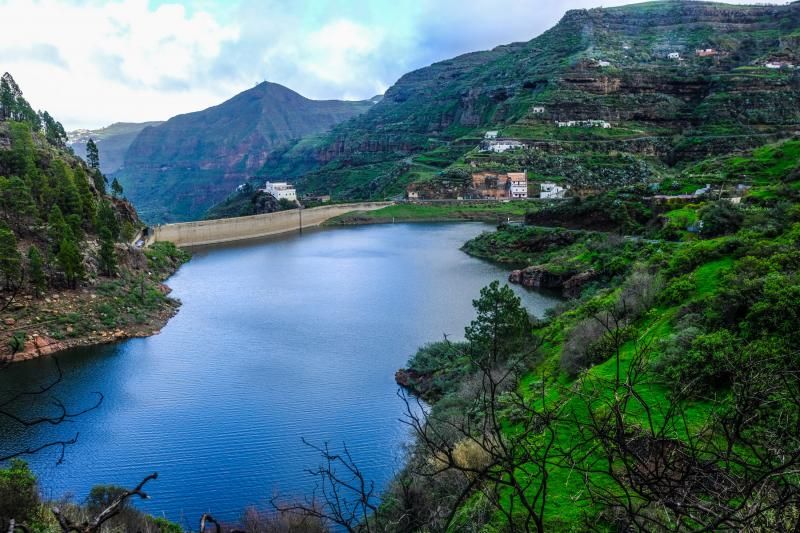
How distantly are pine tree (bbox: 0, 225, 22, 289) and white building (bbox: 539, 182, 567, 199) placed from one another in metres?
59.6

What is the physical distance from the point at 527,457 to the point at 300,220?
73.4 metres

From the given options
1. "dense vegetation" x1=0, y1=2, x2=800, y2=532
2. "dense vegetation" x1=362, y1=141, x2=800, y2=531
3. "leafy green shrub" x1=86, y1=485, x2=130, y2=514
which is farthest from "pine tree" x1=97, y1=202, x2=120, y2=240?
"leafy green shrub" x1=86, y1=485, x2=130, y2=514

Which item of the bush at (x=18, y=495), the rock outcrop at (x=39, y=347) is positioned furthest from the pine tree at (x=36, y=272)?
the bush at (x=18, y=495)

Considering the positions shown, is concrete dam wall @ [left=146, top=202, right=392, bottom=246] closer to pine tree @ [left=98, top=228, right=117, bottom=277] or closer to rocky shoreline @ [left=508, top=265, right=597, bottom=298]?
pine tree @ [left=98, top=228, right=117, bottom=277]

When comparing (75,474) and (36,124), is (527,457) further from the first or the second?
(36,124)

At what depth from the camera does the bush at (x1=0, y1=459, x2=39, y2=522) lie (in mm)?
10891

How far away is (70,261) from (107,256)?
14.1ft

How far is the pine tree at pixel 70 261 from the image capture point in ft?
99.7

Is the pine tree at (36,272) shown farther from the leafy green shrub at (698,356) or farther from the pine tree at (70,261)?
the leafy green shrub at (698,356)

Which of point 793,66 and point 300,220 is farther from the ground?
point 793,66

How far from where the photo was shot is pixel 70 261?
30.6 meters

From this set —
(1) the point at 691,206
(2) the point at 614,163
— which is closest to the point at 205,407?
(1) the point at 691,206

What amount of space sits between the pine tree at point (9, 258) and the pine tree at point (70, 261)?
274 centimetres

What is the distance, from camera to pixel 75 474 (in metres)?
16.0
